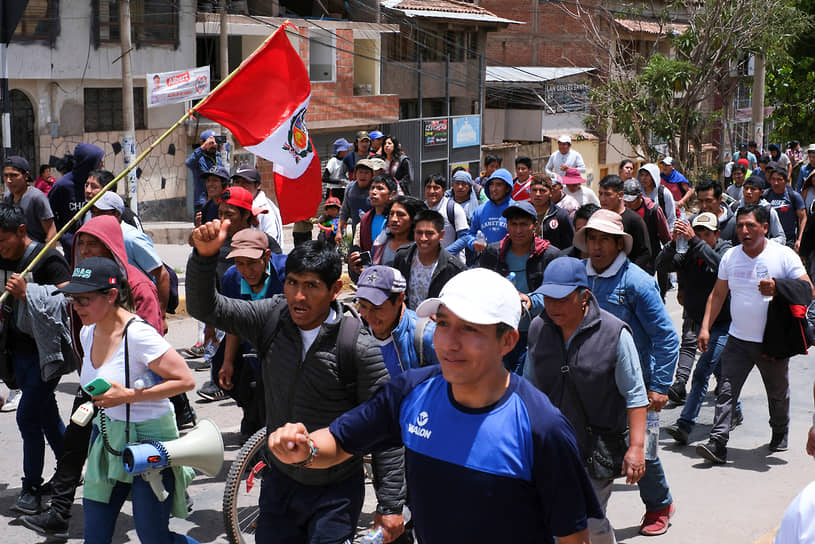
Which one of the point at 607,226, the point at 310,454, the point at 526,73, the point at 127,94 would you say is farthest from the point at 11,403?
the point at 526,73

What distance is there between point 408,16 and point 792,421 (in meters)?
24.8

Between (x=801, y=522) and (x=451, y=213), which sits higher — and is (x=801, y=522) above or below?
below

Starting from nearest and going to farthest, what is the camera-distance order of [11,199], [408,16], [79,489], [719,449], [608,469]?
1. [608,469]
2. [79,489]
3. [719,449]
4. [11,199]
5. [408,16]

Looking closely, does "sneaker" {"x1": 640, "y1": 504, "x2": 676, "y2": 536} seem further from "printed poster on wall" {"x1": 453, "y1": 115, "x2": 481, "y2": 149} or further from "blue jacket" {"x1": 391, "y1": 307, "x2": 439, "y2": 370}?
"printed poster on wall" {"x1": 453, "y1": 115, "x2": 481, "y2": 149}

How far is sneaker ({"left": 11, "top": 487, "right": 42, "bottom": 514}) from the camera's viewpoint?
6.08m

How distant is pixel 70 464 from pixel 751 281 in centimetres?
480

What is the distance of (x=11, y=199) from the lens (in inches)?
362

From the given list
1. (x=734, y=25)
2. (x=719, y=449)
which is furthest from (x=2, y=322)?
(x=734, y=25)

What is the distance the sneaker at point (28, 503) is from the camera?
6078mm

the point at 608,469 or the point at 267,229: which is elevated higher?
the point at 267,229

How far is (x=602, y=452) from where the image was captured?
4863 millimetres

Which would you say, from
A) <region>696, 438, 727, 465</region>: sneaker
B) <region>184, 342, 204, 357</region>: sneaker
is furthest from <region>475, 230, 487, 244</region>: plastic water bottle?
<region>184, 342, 204, 357</region>: sneaker

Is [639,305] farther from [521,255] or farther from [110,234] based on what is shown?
[110,234]

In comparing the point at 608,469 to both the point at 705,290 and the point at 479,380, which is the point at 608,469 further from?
the point at 705,290
